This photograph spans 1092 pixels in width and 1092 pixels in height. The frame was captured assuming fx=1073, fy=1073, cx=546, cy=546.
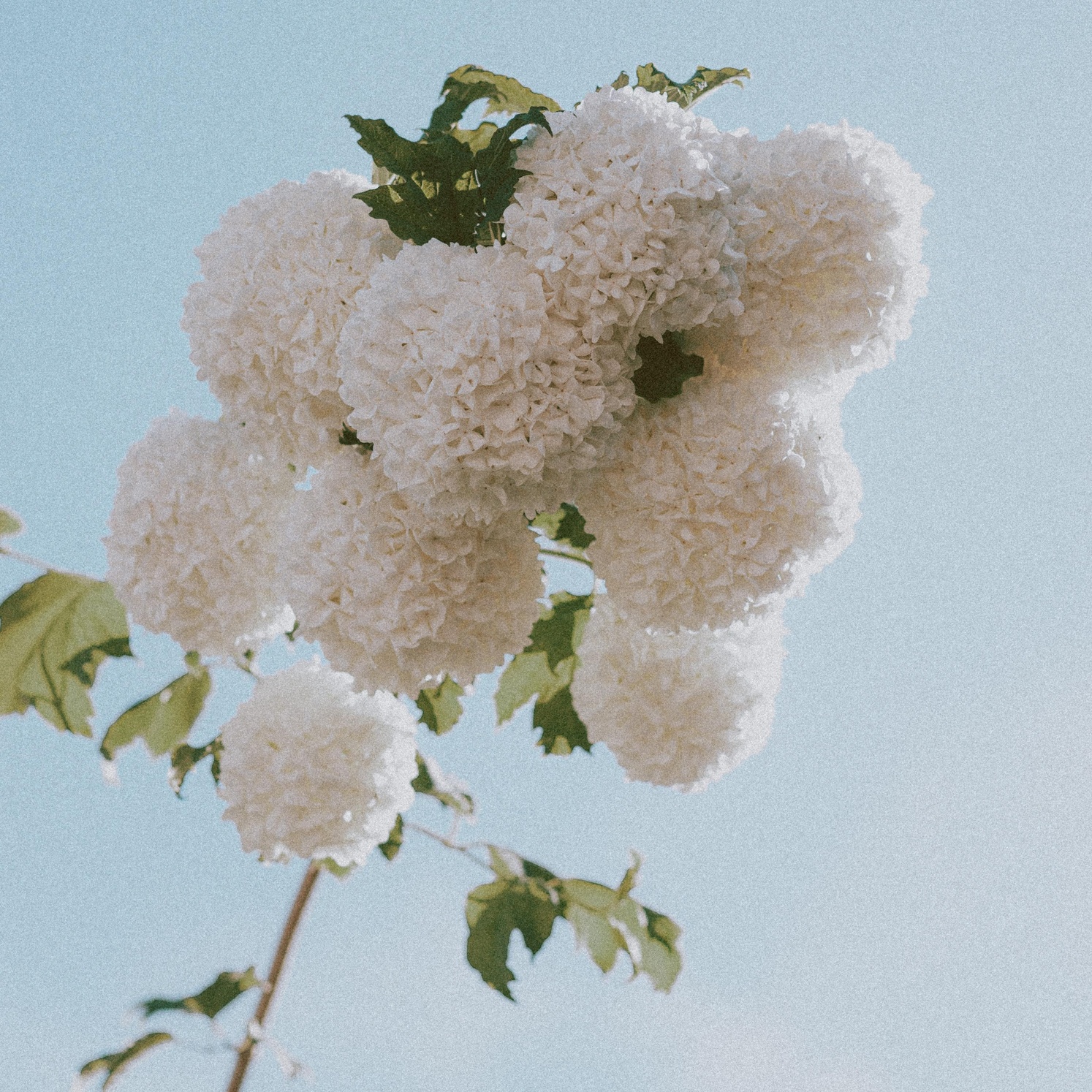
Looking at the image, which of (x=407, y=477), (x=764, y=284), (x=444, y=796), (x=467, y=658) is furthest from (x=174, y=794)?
(x=764, y=284)

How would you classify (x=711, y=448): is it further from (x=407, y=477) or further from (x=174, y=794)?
(x=174, y=794)

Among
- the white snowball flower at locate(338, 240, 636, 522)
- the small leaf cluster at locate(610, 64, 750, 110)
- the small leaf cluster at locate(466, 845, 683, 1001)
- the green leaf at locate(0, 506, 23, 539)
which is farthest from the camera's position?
the green leaf at locate(0, 506, 23, 539)

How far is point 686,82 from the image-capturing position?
1.23m

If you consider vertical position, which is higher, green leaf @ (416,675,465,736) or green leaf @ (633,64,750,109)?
green leaf @ (633,64,750,109)

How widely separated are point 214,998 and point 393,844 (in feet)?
1.26

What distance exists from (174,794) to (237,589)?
0.48 metres

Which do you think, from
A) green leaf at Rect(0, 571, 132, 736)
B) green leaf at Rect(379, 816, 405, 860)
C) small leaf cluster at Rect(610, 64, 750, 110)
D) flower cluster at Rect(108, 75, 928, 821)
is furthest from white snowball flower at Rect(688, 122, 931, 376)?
green leaf at Rect(0, 571, 132, 736)

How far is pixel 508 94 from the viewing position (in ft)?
4.12

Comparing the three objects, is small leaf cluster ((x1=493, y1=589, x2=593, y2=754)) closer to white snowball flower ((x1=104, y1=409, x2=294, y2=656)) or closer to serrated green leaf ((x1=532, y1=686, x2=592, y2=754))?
serrated green leaf ((x1=532, y1=686, x2=592, y2=754))

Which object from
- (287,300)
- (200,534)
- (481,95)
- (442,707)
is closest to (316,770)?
(442,707)

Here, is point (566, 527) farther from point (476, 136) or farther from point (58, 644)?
point (58, 644)

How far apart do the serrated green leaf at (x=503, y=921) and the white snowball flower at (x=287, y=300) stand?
821mm

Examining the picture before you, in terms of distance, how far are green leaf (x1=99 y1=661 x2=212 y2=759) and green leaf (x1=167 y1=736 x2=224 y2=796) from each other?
20cm

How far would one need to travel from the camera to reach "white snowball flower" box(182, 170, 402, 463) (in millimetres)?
1088
